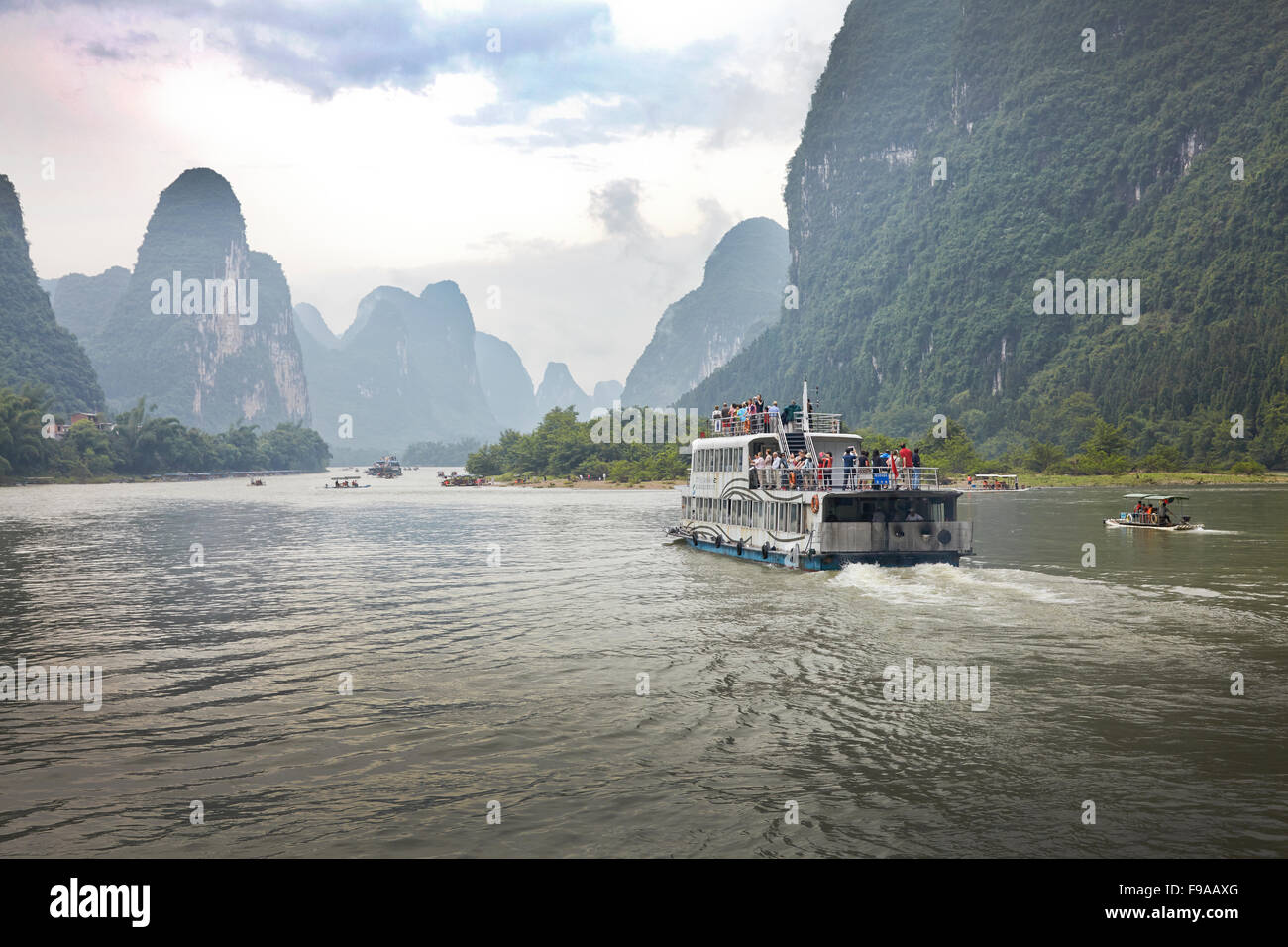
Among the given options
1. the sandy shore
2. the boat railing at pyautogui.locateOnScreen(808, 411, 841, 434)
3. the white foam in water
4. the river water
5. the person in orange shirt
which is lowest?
the river water

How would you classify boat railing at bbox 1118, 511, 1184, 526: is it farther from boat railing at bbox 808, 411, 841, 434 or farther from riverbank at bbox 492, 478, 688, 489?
riverbank at bbox 492, 478, 688, 489

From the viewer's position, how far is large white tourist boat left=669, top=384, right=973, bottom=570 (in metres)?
35.1

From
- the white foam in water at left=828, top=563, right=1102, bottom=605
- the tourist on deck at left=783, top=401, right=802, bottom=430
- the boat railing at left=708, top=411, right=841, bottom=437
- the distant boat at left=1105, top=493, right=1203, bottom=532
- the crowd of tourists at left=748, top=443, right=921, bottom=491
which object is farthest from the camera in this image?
the distant boat at left=1105, top=493, right=1203, bottom=532

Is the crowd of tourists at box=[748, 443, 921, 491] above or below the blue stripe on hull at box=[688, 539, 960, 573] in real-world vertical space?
above

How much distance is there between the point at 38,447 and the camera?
472ft

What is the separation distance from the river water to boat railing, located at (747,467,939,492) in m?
3.50

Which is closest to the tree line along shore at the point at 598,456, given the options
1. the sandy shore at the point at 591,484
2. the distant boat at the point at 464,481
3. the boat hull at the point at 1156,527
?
the sandy shore at the point at 591,484

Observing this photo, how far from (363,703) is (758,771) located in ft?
28.0

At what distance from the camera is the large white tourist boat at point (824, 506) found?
3506cm

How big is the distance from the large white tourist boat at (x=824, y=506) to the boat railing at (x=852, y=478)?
4cm

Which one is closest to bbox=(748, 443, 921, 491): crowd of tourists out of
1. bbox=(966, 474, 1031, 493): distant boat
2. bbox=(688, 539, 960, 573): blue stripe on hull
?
bbox=(688, 539, 960, 573): blue stripe on hull
